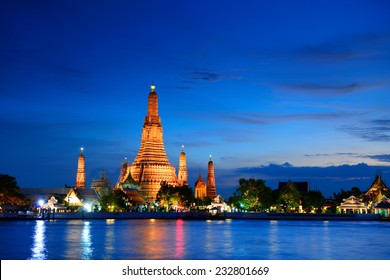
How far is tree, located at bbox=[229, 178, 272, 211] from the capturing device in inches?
3932

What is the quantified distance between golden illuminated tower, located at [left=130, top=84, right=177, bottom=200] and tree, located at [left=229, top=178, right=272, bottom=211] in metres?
15.6

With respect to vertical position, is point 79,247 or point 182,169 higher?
point 182,169

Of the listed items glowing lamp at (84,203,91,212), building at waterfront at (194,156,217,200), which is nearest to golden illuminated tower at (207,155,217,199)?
building at waterfront at (194,156,217,200)

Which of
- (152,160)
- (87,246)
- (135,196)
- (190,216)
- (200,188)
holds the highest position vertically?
(152,160)

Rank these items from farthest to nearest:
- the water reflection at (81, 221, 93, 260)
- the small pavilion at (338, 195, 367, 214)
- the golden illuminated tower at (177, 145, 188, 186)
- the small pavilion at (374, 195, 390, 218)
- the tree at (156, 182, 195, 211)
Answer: the golden illuminated tower at (177, 145, 188, 186), the small pavilion at (338, 195, 367, 214), the tree at (156, 182, 195, 211), the small pavilion at (374, 195, 390, 218), the water reflection at (81, 221, 93, 260)

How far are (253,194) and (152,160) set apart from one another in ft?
69.2

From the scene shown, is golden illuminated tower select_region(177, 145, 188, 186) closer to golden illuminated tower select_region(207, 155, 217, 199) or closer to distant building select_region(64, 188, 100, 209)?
golden illuminated tower select_region(207, 155, 217, 199)

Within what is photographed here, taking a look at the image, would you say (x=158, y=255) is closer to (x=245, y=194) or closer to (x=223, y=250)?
(x=223, y=250)

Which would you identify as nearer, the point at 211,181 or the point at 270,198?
the point at 270,198

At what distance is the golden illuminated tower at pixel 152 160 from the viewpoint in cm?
11012

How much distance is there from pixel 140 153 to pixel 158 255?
76.2m

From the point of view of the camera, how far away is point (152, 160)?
112000mm

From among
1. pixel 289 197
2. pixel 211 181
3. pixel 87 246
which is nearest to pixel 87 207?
pixel 289 197

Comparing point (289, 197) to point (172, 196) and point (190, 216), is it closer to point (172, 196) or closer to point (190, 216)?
point (190, 216)
